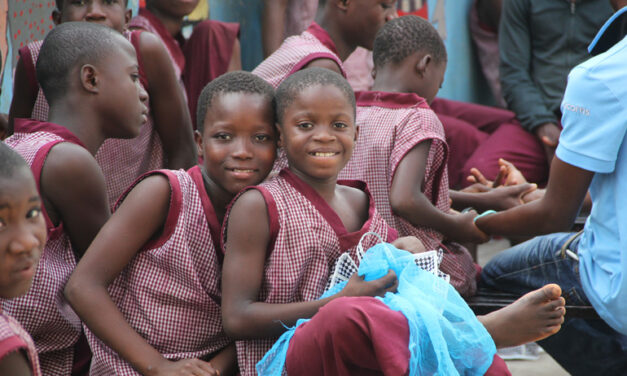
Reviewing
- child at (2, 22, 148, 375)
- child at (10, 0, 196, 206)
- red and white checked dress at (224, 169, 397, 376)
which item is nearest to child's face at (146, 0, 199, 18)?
child at (10, 0, 196, 206)

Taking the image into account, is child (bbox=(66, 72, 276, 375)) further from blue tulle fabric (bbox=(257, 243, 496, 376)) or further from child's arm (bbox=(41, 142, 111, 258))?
blue tulle fabric (bbox=(257, 243, 496, 376))

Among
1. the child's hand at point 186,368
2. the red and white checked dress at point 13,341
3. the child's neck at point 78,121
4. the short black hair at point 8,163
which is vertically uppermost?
the short black hair at point 8,163

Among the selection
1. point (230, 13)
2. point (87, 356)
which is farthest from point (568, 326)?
point (230, 13)

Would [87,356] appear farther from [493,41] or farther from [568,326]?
[493,41]

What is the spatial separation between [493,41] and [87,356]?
4.89 meters

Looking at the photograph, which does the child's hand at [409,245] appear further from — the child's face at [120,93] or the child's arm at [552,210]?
the child's face at [120,93]

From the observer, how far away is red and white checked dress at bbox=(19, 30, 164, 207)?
287 cm

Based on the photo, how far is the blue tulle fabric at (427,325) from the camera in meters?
1.93

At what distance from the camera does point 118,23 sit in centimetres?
313

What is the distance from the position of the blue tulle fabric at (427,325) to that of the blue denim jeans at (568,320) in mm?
832

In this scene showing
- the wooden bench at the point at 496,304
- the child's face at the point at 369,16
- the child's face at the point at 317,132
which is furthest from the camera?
the child's face at the point at 369,16

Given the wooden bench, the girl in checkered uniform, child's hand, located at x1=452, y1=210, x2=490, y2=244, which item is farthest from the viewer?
child's hand, located at x1=452, y1=210, x2=490, y2=244

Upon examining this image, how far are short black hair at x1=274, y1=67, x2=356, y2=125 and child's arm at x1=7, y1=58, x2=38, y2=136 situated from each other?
3.47 feet

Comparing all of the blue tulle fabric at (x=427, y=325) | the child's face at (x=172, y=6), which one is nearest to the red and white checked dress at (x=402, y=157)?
the blue tulle fabric at (x=427, y=325)
